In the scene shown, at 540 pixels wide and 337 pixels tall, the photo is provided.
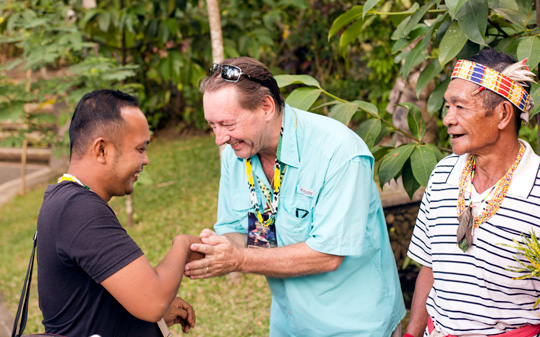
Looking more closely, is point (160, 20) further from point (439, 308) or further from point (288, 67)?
point (439, 308)

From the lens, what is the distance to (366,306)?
214 cm

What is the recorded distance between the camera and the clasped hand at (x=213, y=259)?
2.06 metres

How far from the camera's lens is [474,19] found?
219 cm

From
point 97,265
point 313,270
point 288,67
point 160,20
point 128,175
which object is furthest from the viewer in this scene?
point 288,67

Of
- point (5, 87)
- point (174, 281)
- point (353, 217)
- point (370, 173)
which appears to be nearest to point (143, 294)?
point (174, 281)

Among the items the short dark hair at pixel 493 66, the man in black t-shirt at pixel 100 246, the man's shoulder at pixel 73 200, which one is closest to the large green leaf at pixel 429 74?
the short dark hair at pixel 493 66

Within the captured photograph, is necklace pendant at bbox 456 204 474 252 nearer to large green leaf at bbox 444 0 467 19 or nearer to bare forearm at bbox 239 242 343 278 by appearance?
bare forearm at bbox 239 242 343 278

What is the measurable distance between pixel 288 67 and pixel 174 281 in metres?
6.71

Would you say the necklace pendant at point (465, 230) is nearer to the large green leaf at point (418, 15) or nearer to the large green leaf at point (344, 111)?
the large green leaf at point (344, 111)

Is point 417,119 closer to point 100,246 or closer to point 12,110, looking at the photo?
point 100,246

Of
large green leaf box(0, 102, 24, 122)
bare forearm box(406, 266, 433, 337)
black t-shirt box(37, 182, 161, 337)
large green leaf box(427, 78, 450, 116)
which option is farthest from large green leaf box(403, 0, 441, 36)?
large green leaf box(0, 102, 24, 122)

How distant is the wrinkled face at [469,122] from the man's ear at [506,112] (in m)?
0.02

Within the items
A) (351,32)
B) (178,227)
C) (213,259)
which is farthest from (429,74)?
(178,227)

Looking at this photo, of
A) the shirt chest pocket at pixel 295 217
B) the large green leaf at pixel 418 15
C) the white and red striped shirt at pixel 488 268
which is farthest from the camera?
the large green leaf at pixel 418 15
